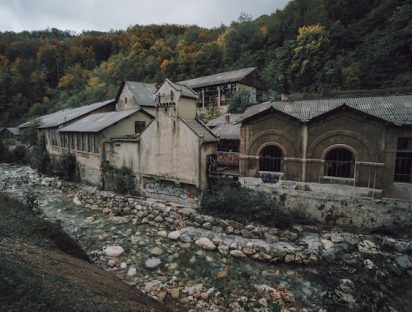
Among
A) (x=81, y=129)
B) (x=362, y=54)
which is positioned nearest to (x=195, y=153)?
(x=81, y=129)

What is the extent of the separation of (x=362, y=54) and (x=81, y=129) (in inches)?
1402

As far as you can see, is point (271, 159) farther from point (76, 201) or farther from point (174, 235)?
point (76, 201)

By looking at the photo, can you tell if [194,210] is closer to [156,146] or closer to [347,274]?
[156,146]

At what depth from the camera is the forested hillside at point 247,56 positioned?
2912 centimetres

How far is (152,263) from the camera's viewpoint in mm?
10820

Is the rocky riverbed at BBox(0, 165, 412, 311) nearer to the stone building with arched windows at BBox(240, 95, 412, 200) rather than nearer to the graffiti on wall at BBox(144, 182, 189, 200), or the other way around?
the graffiti on wall at BBox(144, 182, 189, 200)

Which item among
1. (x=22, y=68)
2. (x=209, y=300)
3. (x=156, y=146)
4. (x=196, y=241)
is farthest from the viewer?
(x=22, y=68)

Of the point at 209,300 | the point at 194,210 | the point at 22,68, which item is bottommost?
the point at 209,300

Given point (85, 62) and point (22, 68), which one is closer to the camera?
point (22, 68)

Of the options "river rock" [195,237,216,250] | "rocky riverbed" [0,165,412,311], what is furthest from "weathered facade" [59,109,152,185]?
"river rock" [195,237,216,250]

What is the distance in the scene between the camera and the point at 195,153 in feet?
52.2

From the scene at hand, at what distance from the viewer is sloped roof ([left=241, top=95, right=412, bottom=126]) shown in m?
12.3

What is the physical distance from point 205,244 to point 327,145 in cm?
877

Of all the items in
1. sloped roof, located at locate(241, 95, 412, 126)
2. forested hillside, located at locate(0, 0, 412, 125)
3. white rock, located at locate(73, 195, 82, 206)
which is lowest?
white rock, located at locate(73, 195, 82, 206)
